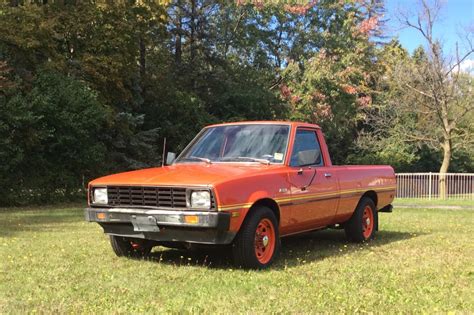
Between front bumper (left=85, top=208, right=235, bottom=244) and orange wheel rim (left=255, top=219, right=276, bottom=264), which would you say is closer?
front bumper (left=85, top=208, right=235, bottom=244)

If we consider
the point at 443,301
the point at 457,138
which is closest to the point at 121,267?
the point at 443,301

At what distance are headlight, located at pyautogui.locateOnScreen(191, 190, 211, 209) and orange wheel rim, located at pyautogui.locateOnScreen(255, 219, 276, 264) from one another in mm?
841

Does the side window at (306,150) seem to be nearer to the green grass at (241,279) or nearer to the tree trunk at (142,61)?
the green grass at (241,279)

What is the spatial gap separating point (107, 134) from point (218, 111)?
8544 millimetres

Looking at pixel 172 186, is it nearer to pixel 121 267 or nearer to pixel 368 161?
pixel 121 267

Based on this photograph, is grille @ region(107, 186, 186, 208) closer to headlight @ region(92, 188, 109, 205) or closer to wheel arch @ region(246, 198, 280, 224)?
headlight @ region(92, 188, 109, 205)

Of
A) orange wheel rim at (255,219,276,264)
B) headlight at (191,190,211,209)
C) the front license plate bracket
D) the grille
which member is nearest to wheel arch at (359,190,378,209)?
orange wheel rim at (255,219,276,264)

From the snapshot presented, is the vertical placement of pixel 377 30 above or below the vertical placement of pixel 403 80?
above

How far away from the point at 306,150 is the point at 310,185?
55cm

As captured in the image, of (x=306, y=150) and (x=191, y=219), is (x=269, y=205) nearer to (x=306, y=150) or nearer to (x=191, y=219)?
(x=191, y=219)

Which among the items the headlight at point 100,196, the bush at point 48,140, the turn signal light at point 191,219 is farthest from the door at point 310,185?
the bush at point 48,140

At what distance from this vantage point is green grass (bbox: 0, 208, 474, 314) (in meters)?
5.02

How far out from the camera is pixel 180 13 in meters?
31.0

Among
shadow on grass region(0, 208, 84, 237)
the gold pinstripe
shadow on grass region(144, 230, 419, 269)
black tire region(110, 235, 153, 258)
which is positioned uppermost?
the gold pinstripe
